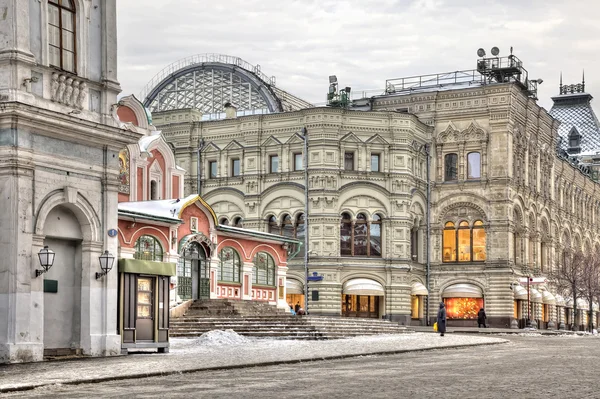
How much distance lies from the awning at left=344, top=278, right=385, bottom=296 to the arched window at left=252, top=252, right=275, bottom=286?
1604 cm

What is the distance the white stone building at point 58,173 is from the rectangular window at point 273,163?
41.2 m

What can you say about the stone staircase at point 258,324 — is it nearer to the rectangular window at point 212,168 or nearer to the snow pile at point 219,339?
the snow pile at point 219,339

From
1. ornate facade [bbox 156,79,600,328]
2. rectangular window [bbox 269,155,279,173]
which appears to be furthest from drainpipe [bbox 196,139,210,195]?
rectangular window [bbox 269,155,279,173]

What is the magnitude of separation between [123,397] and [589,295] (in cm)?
6752

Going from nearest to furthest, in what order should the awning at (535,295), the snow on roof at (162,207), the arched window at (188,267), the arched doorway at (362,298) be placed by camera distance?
the snow on roof at (162,207) < the arched window at (188,267) < the arched doorway at (362,298) < the awning at (535,295)

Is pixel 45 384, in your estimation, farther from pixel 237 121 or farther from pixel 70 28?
pixel 237 121

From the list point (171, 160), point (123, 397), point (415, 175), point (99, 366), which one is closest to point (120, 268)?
point (99, 366)

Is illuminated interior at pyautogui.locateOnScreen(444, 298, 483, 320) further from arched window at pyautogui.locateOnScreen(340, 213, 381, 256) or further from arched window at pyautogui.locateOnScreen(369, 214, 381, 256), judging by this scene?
arched window at pyautogui.locateOnScreen(340, 213, 381, 256)

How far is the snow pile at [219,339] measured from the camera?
107 feet

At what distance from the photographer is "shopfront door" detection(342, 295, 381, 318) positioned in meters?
66.6

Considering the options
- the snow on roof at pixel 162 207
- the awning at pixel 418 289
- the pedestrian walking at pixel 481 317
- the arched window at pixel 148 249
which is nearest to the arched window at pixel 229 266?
the snow on roof at pixel 162 207

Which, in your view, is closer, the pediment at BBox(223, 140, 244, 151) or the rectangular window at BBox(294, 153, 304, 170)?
the rectangular window at BBox(294, 153, 304, 170)

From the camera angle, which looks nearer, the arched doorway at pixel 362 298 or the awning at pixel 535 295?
the arched doorway at pixel 362 298

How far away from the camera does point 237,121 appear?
70.8 metres
